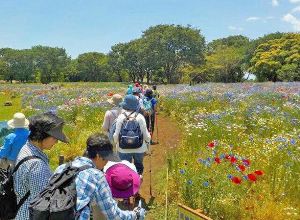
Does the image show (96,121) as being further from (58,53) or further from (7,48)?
(7,48)

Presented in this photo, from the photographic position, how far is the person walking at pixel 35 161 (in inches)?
135

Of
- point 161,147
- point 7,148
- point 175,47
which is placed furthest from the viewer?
point 175,47

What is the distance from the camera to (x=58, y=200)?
2992 mm

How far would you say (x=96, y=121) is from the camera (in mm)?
15016

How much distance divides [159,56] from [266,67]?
2346 cm

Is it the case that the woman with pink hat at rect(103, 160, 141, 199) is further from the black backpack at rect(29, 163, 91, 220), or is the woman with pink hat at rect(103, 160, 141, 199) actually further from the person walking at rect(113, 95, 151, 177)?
the person walking at rect(113, 95, 151, 177)

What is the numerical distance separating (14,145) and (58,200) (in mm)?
978

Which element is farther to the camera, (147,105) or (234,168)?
(147,105)

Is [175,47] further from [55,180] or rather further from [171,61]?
[55,180]

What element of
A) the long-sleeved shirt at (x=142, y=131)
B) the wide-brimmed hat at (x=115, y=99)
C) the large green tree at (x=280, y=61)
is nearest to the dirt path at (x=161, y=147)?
the long-sleeved shirt at (x=142, y=131)

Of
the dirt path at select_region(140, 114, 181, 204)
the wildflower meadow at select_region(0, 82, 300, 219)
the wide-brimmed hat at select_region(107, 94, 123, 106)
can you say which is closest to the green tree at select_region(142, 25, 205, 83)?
the dirt path at select_region(140, 114, 181, 204)

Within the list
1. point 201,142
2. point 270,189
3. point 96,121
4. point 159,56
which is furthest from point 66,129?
point 159,56

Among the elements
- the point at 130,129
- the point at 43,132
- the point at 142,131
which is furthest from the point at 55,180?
the point at 142,131

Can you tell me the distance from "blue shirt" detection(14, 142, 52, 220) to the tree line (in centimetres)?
4700
